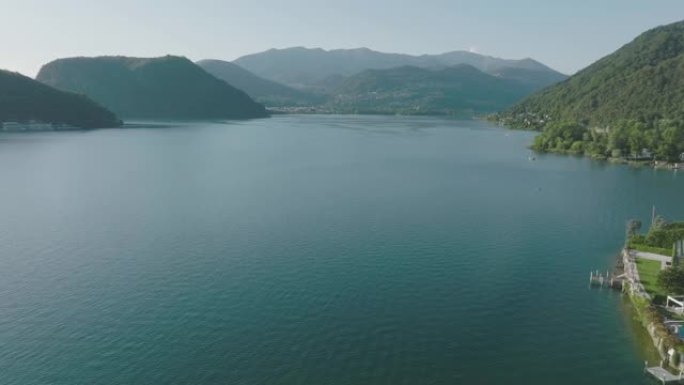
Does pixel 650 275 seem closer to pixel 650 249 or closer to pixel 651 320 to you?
pixel 650 249

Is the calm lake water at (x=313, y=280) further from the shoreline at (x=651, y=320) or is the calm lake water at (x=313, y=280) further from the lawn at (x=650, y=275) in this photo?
the lawn at (x=650, y=275)

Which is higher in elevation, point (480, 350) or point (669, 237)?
point (669, 237)

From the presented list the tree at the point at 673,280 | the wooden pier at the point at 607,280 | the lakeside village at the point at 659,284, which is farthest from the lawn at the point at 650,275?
the wooden pier at the point at 607,280

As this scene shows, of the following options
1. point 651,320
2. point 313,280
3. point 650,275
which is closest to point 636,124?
point 650,275

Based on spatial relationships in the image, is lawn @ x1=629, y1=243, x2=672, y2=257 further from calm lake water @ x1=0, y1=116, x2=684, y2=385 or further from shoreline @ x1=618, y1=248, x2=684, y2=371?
calm lake water @ x1=0, y1=116, x2=684, y2=385

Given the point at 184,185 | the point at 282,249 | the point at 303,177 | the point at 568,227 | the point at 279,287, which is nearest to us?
the point at 279,287

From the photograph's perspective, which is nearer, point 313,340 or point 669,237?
point 313,340

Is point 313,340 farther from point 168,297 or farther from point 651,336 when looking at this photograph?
point 651,336

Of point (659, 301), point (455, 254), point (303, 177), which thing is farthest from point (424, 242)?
point (303, 177)
